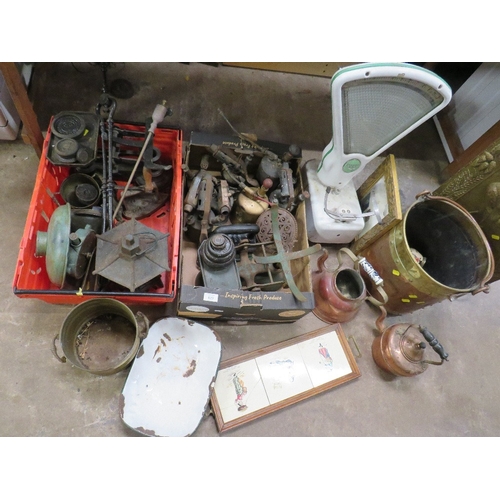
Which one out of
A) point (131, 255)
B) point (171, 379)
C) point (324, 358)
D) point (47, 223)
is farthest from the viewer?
point (324, 358)

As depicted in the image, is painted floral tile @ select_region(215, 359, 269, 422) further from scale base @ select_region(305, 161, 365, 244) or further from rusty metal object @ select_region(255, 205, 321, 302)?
scale base @ select_region(305, 161, 365, 244)

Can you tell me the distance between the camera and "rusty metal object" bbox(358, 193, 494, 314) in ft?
6.10

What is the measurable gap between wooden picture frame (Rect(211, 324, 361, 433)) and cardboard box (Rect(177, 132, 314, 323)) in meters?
0.19

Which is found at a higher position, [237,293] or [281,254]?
[281,254]

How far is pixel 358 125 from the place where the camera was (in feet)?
5.74

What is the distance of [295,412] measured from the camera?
191 cm

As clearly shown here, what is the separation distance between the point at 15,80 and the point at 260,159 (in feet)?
4.16

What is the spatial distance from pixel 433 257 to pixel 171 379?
1673 millimetres

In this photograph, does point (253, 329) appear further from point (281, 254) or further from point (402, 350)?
point (402, 350)

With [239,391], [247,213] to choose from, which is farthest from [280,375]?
[247,213]

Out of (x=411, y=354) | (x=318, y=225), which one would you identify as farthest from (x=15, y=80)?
(x=411, y=354)

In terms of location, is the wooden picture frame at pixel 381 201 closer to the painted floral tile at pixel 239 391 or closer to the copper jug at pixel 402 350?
the copper jug at pixel 402 350

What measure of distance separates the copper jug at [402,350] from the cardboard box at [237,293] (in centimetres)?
51

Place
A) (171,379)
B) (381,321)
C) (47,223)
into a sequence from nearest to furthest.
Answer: (171,379) → (47,223) → (381,321)
